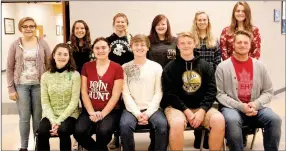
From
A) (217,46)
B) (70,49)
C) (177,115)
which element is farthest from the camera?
(217,46)

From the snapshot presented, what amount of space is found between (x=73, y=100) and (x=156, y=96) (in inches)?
31.9

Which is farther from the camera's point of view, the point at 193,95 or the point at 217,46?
the point at 217,46

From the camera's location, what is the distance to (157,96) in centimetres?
314

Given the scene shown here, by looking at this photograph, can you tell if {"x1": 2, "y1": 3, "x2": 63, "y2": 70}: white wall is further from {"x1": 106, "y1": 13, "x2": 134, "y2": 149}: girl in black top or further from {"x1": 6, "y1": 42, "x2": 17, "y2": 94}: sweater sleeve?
{"x1": 106, "y1": 13, "x2": 134, "y2": 149}: girl in black top

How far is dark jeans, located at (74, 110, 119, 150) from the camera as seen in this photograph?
2.93 meters

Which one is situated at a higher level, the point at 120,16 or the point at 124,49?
the point at 120,16

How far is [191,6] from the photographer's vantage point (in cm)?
520

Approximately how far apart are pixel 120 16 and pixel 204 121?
4.78 feet

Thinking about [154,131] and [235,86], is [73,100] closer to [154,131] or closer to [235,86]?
[154,131]

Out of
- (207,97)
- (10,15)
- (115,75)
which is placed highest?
(10,15)

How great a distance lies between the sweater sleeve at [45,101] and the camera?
10.1 ft

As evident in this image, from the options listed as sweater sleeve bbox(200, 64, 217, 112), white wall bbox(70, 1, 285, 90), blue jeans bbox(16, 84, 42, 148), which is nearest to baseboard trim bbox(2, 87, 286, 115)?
white wall bbox(70, 1, 285, 90)

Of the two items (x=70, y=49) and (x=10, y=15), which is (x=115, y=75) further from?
(x=10, y=15)

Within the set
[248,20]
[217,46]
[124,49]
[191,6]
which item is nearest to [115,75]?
[124,49]
